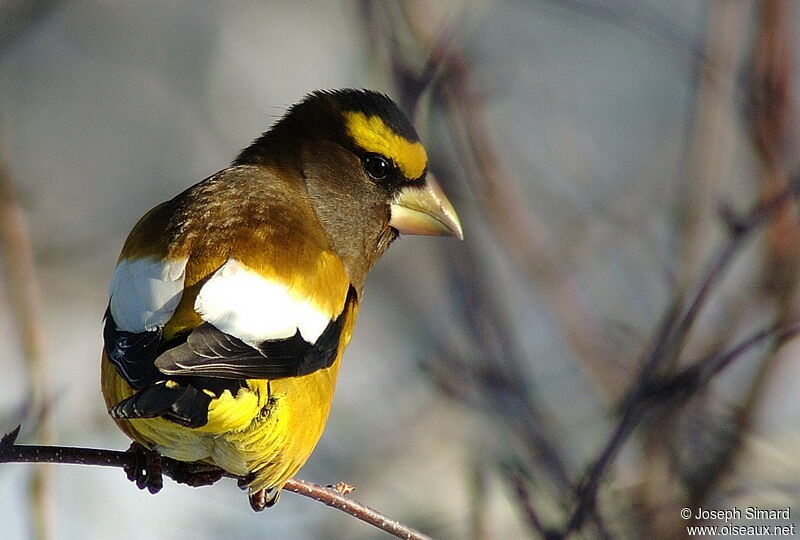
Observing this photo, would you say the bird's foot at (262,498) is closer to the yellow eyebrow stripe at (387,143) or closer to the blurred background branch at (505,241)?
the blurred background branch at (505,241)

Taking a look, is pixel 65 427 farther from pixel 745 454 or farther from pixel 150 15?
pixel 150 15

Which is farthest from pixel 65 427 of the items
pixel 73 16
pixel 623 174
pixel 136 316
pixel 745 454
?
pixel 73 16

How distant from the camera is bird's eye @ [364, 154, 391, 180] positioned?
12.1 feet

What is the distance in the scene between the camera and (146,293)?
2863 mm

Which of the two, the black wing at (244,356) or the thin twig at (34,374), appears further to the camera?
the thin twig at (34,374)

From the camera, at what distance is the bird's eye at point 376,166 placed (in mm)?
3678

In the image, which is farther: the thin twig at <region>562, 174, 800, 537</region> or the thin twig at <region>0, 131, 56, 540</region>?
the thin twig at <region>0, 131, 56, 540</region>

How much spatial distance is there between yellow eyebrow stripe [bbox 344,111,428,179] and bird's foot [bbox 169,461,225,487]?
115 cm

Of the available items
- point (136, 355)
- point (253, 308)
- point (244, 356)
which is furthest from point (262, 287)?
point (136, 355)

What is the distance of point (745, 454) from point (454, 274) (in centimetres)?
115

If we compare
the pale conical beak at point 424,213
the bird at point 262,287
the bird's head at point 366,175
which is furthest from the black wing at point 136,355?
the pale conical beak at point 424,213

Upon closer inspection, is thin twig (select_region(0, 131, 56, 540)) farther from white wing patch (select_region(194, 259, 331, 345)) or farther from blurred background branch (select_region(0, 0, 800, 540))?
white wing patch (select_region(194, 259, 331, 345))

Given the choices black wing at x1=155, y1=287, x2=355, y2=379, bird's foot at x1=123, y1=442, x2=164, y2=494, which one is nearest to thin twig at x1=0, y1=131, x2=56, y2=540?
bird's foot at x1=123, y1=442, x2=164, y2=494

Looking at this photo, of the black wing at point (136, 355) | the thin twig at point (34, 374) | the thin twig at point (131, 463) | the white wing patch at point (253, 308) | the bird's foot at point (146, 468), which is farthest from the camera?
the thin twig at point (34, 374)
